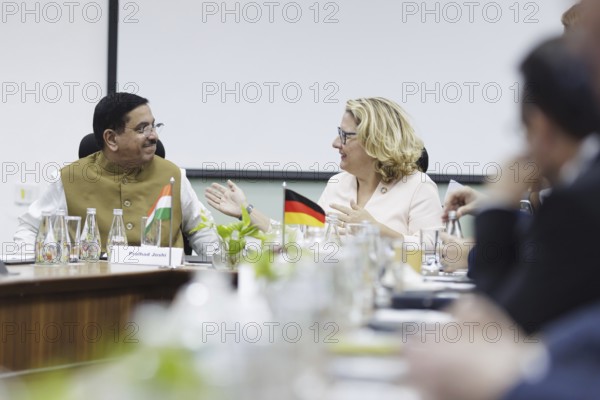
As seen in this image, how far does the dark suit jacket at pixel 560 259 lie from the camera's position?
887 millimetres

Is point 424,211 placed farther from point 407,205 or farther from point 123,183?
point 123,183

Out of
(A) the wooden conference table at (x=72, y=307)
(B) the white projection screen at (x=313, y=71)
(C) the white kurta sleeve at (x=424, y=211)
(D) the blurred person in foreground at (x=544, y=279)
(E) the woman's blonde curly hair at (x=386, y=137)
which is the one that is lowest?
(A) the wooden conference table at (x=72, y=307)

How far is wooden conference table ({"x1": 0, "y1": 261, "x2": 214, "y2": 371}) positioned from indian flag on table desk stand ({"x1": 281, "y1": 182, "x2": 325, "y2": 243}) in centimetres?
51

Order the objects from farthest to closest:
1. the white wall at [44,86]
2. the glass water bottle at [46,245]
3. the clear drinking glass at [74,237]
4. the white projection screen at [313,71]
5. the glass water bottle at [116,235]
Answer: the white wall at [44,86], the white projection screen at [313,71], the glass water bottle at [116,235], the clear drinking glass at [74,237], the glass water bottle at [46,245]

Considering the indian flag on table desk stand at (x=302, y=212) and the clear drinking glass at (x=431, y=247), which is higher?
the indian flag on table desk stand at (x=302, y=212)

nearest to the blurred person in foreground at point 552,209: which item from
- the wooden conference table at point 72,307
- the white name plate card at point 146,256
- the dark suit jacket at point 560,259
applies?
the dark suit jacket at point 560,259

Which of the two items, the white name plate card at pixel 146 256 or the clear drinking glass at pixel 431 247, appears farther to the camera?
the white name plate card at pixel 146 256

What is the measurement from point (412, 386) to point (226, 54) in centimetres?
449

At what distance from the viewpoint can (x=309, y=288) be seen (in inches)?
38.4

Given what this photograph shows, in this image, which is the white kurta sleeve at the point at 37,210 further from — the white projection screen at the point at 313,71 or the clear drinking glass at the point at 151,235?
the white projection screen at the point at 313,71

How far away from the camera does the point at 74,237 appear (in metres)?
3.48

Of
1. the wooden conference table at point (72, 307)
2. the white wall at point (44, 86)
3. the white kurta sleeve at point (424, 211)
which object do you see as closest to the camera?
the wooden conference table at point (72, 307)

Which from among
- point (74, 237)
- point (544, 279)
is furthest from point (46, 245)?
point (544, 279)

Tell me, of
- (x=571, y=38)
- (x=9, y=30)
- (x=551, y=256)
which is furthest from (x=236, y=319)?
(x=9, y=30)
